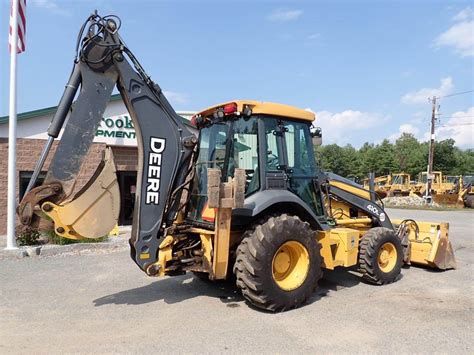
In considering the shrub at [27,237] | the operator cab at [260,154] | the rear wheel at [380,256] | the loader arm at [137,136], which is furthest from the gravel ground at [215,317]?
the shrub at [27,237]

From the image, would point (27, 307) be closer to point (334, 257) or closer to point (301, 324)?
point (301, 324)

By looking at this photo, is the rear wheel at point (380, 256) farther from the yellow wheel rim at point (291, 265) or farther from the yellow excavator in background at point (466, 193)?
the yellow excavator in background at point (466, 193)

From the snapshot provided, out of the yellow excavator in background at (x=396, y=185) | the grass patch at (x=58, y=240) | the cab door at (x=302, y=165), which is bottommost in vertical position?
the grass patch at (x=58, y=240)

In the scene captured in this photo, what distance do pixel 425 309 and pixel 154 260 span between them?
3456 millimetres

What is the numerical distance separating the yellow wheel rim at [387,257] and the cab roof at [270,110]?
7.93ft

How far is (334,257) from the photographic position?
5.95 m

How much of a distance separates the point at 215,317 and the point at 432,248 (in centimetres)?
436

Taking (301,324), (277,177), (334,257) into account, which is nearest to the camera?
(301,324)

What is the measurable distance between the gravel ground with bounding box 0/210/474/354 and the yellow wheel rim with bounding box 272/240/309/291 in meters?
0.37

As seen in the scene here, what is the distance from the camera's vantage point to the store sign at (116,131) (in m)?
12.0

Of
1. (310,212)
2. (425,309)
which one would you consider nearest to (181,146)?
(310,212)

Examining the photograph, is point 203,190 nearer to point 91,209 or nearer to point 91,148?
point 91,209

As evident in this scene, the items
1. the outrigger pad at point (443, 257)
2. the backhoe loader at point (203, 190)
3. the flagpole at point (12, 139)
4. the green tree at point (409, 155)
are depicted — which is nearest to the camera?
the backhoe loader at point (203, 190)

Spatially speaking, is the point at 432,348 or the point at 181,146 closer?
the point at 432,348
